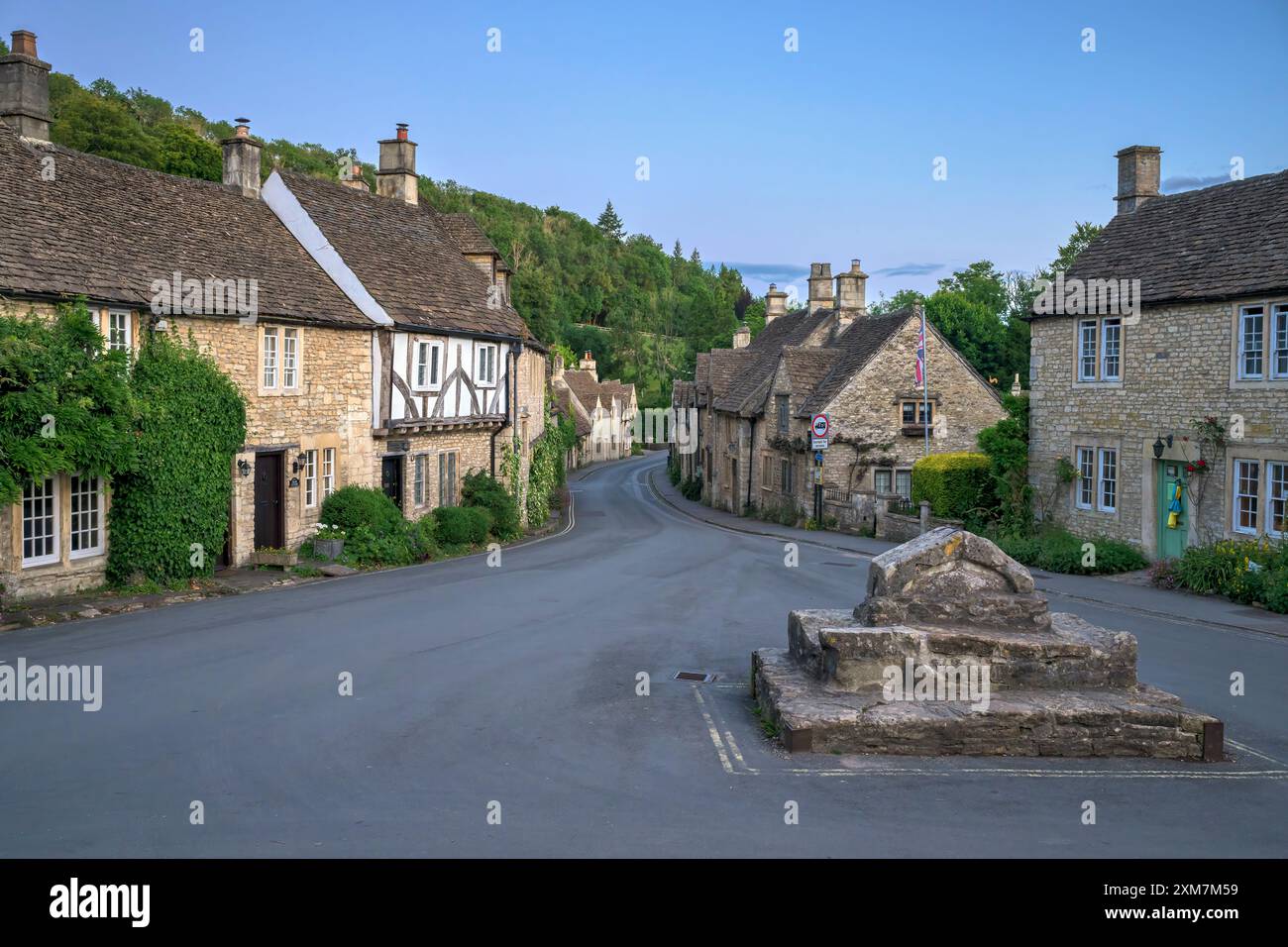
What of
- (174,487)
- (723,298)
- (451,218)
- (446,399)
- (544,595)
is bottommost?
(544,595)

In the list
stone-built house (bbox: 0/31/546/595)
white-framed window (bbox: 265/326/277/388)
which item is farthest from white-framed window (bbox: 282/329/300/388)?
white-framed window (bbox: 265/326/277/388)

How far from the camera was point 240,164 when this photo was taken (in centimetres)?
2647

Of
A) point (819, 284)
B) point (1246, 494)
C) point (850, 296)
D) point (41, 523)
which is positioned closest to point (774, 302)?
point (819, 284)

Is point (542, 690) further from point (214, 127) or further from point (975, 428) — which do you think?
point (214, 127)

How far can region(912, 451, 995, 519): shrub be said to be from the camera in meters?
30.1

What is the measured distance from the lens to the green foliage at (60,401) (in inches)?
603

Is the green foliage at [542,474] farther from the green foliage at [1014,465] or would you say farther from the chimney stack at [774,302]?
the chimney stack at [774,302]

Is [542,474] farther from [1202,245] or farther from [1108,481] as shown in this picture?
[1202,245]

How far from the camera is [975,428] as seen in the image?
3853 cm

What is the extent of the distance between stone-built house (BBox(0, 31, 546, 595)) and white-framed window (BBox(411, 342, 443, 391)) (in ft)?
0.18

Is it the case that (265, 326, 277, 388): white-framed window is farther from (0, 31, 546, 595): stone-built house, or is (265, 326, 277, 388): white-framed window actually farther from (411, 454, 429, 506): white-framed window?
(411, 454, 429, 506): white-framed window

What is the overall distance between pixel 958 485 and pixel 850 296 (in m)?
19.6
